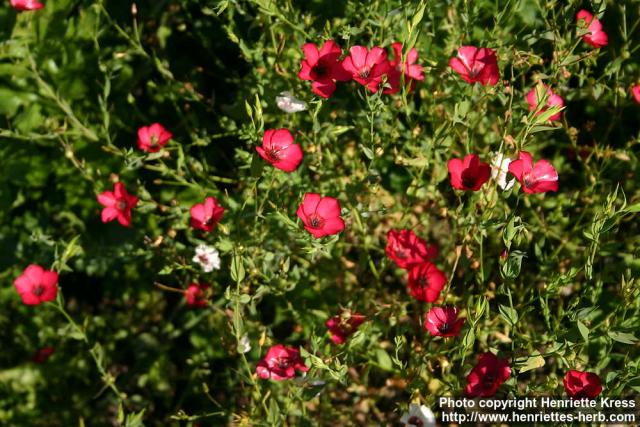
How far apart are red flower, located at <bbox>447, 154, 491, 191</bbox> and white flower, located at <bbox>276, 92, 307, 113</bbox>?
447 mm

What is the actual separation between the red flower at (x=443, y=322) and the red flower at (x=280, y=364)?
34 cm

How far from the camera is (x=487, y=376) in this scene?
149 centimetres

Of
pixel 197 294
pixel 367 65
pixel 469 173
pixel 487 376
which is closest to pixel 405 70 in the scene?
pixel 367 65

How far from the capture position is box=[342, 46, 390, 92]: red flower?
1.49 meters

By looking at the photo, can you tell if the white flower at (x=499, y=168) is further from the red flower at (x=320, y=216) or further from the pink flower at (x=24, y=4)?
the pink flower at (x=24, y=4)

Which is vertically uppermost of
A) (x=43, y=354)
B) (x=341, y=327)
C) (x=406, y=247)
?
(x=406, y=247)

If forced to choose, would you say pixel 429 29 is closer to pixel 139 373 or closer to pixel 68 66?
pixel 68 66

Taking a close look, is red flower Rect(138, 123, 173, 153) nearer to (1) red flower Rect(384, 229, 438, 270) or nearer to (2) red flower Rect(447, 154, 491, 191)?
(1) red flower Rect(384, 229, 438, 270)

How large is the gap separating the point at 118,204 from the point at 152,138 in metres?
0.23

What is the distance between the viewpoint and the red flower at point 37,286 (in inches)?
69.9

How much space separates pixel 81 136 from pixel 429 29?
50.8 inches

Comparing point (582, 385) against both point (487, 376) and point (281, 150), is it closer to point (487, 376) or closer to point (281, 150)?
point (487, 376)

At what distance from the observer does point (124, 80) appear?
2.38m

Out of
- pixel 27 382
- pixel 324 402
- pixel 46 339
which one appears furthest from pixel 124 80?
pixel 324 402
